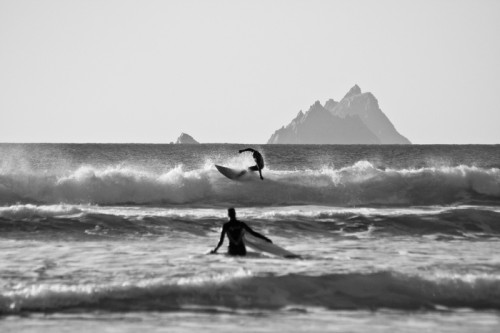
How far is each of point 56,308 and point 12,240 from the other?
7943 mm

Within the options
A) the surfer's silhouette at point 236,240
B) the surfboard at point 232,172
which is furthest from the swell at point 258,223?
the surfboard at point 232,172

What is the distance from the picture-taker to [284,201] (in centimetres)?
3141

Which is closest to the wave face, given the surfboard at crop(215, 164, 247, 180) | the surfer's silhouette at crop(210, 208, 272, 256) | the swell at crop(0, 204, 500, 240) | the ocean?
the surfboard at crop(215, 164, 247, 180)

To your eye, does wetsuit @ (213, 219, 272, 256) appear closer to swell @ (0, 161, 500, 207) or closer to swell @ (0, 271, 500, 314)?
swell @ (0, 271, 500, 314)

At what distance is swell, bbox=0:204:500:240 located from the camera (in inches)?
794

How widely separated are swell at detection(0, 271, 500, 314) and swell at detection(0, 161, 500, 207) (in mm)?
17843

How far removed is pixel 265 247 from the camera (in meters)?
15.7

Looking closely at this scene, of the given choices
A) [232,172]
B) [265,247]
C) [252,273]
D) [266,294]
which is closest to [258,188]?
[232,172]

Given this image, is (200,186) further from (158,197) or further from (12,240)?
(12,240)

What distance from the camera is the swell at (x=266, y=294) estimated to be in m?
11.6

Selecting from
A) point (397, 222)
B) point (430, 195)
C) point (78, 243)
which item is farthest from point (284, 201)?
point (78, 243)

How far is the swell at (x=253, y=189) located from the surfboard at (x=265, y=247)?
14.3m

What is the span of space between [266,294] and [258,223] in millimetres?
9574

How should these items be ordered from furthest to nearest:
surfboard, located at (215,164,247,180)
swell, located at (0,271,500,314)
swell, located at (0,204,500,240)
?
surfboard, located at (215,164,247,180) → swell, located at (0,204,500,240) → swell, located at (0,271,500,314)
